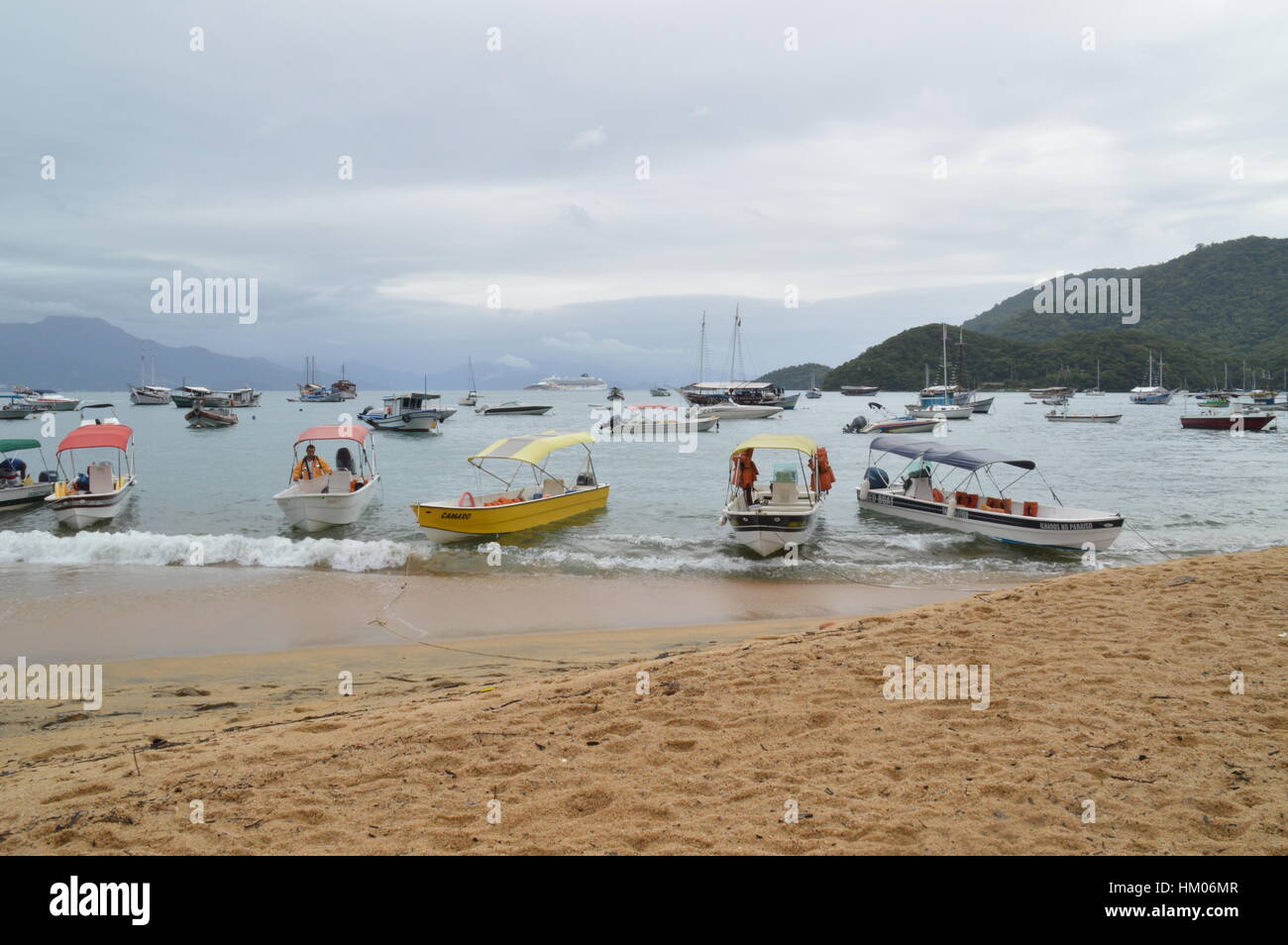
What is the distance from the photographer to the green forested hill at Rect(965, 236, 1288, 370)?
120 m

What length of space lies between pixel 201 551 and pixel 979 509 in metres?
18.5

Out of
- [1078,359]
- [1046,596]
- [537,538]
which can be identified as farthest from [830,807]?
[1078,359]

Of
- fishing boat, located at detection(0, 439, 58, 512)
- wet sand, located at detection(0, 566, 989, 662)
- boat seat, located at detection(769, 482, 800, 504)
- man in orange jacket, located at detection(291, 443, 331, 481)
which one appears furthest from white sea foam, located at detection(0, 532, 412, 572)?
boat seat, located at detection(769, 482, 800, 504)

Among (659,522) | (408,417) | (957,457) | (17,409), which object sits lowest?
(659,522)

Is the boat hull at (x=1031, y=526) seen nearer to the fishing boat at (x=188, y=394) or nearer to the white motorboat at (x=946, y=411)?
the white motorboat at (x=946, y=411)

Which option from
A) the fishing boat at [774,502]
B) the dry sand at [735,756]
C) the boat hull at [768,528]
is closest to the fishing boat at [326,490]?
the fishing boat at [774,502]

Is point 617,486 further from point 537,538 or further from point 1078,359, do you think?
point 1078,359

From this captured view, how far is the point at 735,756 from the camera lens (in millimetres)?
4887

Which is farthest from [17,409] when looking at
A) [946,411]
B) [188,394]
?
[946,411]

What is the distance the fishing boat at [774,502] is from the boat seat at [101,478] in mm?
18733

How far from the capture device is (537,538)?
Result: 19.1 meters

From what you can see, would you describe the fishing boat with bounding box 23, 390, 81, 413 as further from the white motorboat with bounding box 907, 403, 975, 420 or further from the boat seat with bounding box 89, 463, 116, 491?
the white motorboat with bounding box 907, 403, 975, 420

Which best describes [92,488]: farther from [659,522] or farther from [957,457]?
[957,457]

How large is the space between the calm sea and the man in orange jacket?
1.67 metres
